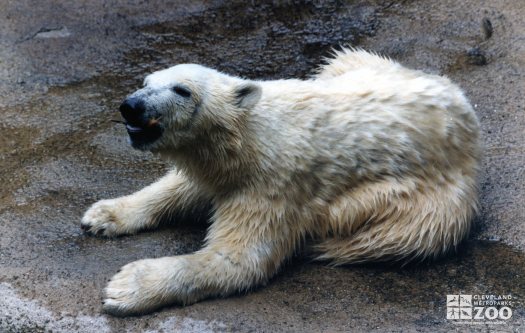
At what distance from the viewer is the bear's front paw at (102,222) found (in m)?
4.21

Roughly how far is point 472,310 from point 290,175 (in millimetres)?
1125

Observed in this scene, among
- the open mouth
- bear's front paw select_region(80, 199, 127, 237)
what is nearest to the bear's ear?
the open mouth

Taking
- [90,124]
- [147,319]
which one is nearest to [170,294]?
[147,319]

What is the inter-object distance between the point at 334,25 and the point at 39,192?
2927mm

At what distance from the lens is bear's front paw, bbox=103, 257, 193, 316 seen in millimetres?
3598

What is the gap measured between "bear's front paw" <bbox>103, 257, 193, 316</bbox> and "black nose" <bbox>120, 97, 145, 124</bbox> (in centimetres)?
73

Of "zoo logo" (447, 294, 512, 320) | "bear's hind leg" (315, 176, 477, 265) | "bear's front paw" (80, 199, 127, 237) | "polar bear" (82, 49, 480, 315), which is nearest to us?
"zoo logo" (447, 294, 512, 320)

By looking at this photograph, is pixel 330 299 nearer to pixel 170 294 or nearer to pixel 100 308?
pixel 170 294

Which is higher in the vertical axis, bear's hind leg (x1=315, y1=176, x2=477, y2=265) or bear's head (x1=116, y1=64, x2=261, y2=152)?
bear's head (x1=116, y1=64, x2=261, y2=152)

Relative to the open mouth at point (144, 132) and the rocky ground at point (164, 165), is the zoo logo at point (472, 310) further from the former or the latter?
the open mouth at point (144, 132)
